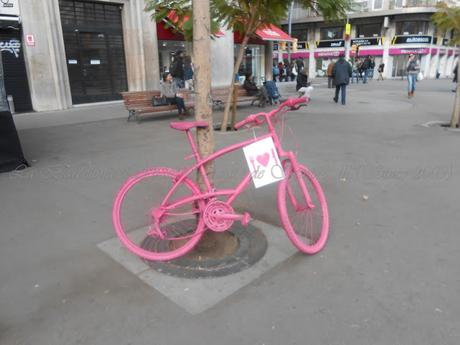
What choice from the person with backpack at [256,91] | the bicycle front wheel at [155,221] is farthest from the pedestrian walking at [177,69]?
the bicycle front wheel at [155,221]

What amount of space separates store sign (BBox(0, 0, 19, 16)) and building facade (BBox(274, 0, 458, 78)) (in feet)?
105

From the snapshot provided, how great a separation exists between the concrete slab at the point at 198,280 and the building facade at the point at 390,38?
39385 millimetres

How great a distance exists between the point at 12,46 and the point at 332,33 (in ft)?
132

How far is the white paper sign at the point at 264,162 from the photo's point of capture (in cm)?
319

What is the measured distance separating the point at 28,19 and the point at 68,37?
5.28 feet

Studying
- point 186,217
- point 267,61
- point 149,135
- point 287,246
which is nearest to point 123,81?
point 149,135

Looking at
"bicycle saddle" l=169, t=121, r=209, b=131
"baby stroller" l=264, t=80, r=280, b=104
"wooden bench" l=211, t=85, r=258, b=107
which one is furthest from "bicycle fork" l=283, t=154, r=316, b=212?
"baby stroller" l=264, t=80, r=280, b=104

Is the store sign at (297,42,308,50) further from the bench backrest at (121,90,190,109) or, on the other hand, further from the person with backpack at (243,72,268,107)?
the bench backrest at (121,90,190,109)

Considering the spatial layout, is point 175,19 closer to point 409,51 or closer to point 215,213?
point 215,213

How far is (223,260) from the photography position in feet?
11.1

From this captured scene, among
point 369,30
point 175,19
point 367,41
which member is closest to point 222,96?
point 175,19

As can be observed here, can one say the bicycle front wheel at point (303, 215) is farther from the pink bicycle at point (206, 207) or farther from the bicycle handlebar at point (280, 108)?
the bicycle handlebar at point (280, 108)

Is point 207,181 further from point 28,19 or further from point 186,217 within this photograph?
point 28,19

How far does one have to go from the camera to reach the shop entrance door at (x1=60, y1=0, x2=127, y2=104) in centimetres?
1404
